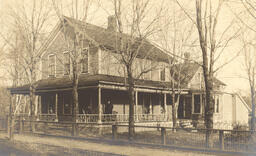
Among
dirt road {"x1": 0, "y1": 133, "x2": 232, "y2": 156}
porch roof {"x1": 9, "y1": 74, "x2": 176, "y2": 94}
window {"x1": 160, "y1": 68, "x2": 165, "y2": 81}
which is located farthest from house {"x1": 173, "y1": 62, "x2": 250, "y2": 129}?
dirt road {"x1": 0, "y1": 133, "x2": 232, "y2": 156}

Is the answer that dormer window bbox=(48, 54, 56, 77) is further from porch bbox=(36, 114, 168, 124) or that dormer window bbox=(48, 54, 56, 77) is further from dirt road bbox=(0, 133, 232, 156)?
dirt road bbox=(0, 133, 232, 156)

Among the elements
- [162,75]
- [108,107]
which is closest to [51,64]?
[108,107]

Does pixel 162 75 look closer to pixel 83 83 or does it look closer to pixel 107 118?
pixel 107 118

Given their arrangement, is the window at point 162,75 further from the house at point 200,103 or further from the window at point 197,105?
the window at point 197,105

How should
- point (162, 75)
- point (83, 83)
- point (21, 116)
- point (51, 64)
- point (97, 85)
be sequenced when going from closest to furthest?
point (97, 85)
point (83, 83)
point (21, 116)
point (51, 64)
point (162, 75)

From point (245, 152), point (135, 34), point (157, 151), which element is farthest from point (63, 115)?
point (245, 152)

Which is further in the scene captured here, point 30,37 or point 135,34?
point 30,37

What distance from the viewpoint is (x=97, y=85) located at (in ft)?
66.8

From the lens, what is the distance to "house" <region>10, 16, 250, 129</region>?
2216cm

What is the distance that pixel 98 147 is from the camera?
1346cm

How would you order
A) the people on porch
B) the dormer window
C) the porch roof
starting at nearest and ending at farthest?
the porch roof → the people on porch → the dormer window

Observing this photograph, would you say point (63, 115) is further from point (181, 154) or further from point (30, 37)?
point (181, 154)

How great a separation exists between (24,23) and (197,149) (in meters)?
16.5

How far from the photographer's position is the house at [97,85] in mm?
22156
